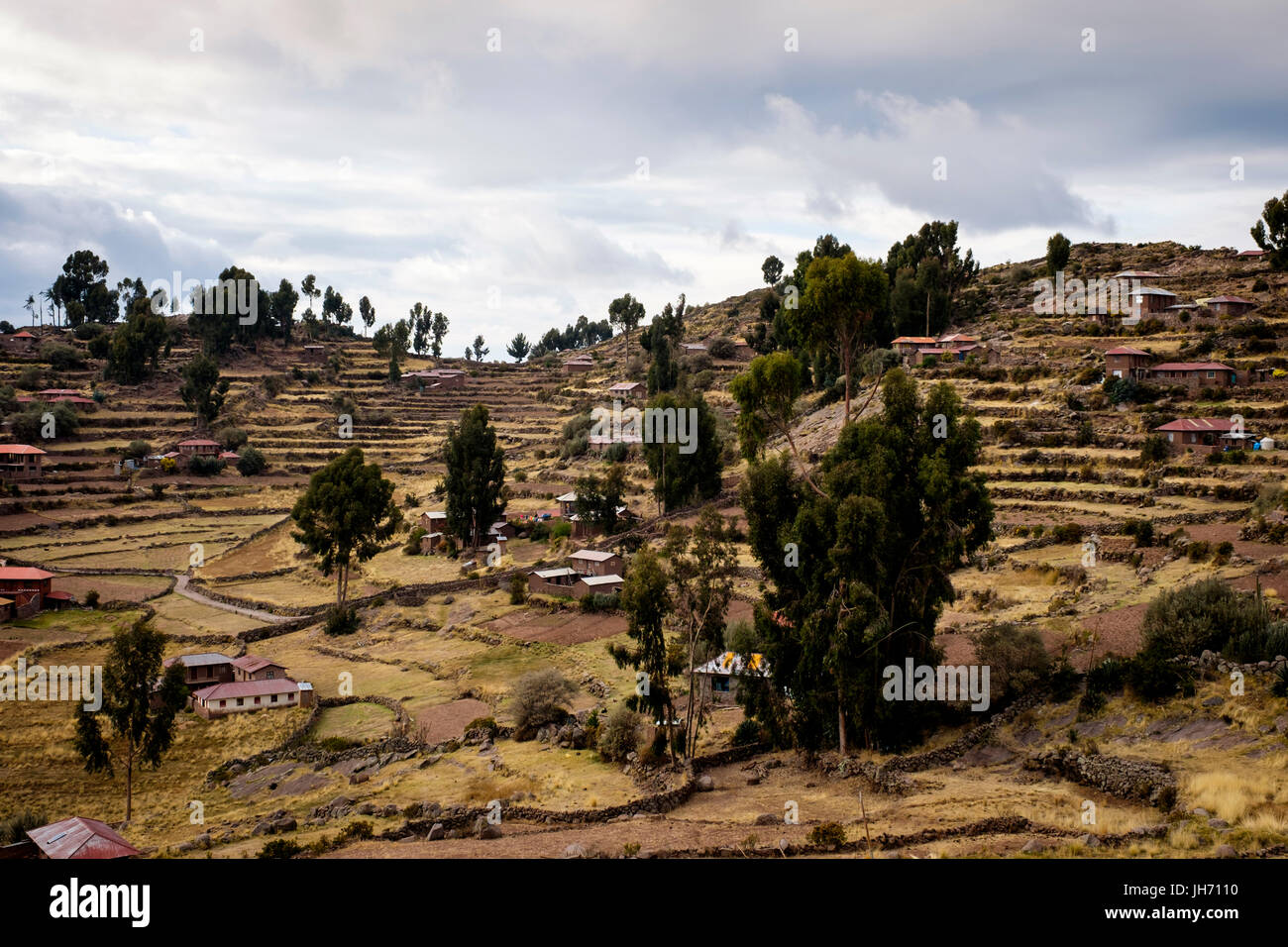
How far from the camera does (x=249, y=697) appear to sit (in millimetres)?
39594

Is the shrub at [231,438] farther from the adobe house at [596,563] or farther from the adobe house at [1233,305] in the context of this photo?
the adobe house at [1233,305]

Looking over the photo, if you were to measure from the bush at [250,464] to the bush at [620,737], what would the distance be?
7021cm

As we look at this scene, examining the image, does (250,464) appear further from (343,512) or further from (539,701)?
(539,701)

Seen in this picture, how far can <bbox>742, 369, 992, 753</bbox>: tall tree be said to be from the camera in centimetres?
2762

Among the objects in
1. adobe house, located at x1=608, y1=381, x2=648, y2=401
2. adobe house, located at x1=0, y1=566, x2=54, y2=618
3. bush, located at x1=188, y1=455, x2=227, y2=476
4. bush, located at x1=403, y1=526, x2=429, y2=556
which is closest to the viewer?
adobe house, located at x1=0, y1=566, x2=54, y2=618

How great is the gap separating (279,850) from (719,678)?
18933 mm

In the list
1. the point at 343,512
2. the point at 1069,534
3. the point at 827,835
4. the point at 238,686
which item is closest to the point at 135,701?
the point at 238,686

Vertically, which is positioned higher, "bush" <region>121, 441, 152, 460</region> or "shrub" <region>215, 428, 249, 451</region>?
"shrub" <region>215, 428, 249, 451</region>

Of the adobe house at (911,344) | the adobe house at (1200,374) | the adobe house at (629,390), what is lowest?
the adobe house at (1200,374)

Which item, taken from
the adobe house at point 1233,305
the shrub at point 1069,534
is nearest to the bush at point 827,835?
the shrub at point 1069,534

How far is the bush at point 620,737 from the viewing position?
3020 cm

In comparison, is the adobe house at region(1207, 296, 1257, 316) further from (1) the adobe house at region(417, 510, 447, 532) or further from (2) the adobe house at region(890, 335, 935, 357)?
(1) the adobe house at region(417, 510, 447, 532)

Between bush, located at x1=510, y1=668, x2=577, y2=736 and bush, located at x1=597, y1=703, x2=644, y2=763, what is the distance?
371cm

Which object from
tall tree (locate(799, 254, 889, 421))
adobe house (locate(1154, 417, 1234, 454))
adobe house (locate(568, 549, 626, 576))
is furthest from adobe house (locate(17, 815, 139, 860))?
adobe house (locate(1154, 417, 1234, 454))
